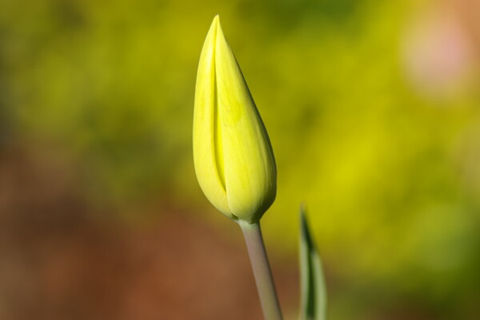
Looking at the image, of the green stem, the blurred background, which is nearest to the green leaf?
the green stem

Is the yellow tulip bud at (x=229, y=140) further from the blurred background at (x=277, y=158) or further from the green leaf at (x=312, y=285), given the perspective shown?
the blurred background at (x=277, y=158)

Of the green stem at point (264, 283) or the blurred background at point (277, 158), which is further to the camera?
the blurred background at point (277, 158)

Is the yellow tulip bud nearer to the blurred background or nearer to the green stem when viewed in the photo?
the green stem

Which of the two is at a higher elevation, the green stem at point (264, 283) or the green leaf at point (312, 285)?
the green stem at point (264, 283)

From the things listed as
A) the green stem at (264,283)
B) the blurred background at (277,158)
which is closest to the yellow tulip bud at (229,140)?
the green stem at (264,283)

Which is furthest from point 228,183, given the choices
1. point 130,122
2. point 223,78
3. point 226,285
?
point 130,122

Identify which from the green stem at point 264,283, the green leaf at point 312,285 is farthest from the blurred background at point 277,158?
the green stem at point 264,283

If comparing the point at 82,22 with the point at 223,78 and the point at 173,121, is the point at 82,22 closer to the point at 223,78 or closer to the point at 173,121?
the point at 173,121
